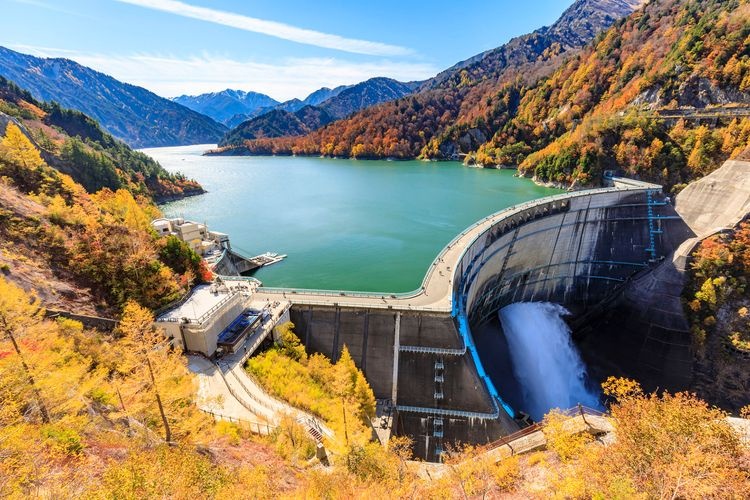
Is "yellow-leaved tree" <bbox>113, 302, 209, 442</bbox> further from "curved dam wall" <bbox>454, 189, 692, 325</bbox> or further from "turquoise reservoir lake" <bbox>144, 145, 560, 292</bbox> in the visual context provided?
"curved dam wall" <bbox>454, 189, 692, 325</bbox>

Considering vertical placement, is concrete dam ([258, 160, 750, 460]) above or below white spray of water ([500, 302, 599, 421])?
above

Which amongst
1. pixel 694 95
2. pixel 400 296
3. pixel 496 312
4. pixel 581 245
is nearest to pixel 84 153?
pixel 400 296

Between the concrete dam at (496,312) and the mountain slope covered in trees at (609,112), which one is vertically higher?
the mountain slope covered in trees at (609,112)

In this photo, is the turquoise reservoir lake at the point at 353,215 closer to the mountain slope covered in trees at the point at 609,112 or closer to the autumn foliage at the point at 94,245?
the mountain slope covered in trees at the point at 609,112

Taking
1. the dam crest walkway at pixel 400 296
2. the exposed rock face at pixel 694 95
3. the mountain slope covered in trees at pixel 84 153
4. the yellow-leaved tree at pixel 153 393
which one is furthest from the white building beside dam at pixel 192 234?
the exposed rock face at pixel 694 95

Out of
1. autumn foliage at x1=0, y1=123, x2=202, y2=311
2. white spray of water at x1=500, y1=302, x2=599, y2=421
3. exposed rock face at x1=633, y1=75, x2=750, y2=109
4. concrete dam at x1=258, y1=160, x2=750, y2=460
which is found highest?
exposed rock face at x1=633, y1=75, x2=750, y2=109

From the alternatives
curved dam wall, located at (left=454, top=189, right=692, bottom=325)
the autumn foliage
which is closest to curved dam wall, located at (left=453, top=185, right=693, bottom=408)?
curved dam wall, located at (left=454, top=189, right=692, bottom=325)

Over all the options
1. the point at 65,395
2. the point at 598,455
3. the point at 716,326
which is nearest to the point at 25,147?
the point at 65,395
